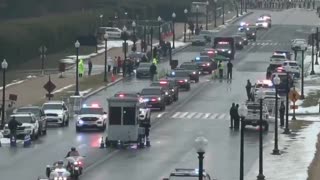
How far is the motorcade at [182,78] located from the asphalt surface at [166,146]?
648 millimetres

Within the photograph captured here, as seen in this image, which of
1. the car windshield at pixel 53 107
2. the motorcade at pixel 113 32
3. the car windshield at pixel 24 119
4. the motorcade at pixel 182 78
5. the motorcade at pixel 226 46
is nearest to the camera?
the car windshield at pixel 24 119

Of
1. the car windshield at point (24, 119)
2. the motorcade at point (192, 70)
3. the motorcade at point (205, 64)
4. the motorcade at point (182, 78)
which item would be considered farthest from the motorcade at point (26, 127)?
the motorcade at point (205, 64)

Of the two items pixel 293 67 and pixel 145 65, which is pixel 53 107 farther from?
pixel 293 67

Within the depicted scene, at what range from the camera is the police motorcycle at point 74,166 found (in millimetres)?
42906

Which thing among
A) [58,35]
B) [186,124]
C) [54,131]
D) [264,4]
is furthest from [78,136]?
[264,4]

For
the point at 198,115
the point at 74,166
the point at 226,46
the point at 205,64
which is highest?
the point at 226,46

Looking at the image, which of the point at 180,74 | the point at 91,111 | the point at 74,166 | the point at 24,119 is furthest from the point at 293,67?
the point at 74,166

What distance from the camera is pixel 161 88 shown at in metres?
70.4

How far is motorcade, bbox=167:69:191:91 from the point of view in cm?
8064

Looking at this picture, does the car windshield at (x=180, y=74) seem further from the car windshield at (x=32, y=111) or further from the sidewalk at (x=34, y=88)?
the car windshield at (x=32, y=111)

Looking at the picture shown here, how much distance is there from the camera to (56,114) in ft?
202

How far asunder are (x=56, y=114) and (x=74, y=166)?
Answer: 1839 centimetres

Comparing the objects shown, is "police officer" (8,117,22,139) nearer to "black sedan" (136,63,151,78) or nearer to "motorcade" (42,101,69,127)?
"motorcade" (42,101,69,127)

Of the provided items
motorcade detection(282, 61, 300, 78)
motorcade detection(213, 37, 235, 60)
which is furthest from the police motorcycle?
motorcade detection(213, 37, 235, 60)
